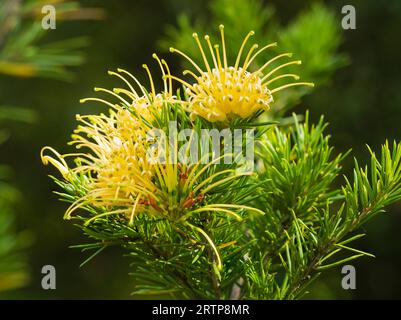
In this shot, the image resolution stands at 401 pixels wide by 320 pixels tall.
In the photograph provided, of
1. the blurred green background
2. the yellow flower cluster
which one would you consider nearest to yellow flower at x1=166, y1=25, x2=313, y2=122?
the yellow flower cluster

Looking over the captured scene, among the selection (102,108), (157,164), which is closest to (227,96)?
(157,164)

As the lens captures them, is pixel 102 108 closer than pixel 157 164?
No

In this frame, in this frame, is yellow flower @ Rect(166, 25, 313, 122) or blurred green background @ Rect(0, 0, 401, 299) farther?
blurred green background @ Rect(0, 0, 401, 299)

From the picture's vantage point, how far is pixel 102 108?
2477mm

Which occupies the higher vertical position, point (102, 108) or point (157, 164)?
point (102, 108)

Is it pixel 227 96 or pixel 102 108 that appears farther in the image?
pixel 102 108

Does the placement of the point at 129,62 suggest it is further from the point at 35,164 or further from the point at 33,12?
the point at 33,12

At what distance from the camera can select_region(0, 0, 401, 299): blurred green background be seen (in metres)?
2.39

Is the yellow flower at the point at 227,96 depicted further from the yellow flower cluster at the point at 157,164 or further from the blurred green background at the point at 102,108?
the blurred green background at the point at 102,108

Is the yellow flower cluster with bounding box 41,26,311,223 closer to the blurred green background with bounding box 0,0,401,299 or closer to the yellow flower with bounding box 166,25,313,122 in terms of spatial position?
the yellow flower with bounding box 166,25,313,122

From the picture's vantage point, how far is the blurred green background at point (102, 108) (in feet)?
7.84

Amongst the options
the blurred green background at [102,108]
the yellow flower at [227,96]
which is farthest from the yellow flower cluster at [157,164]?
the blurred green background at [102,108]

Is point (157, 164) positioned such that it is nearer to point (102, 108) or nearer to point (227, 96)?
point (227, 96)
